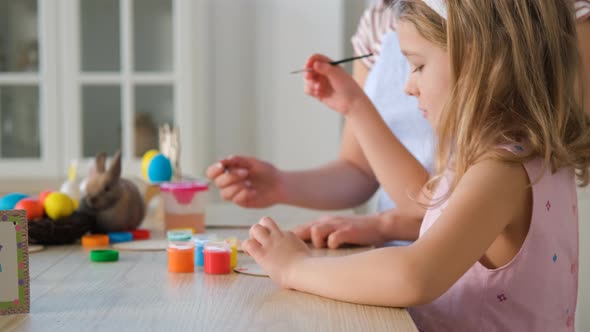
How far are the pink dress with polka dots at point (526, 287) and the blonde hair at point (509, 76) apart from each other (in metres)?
0.05

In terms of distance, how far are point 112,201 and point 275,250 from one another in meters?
0.48

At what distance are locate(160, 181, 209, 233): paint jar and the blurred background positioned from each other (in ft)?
4.05

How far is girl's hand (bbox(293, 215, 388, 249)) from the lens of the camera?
1.22 m

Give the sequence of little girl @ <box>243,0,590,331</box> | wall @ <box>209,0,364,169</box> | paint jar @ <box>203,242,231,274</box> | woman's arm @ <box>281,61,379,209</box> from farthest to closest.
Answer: wall @ <box>209,0,364,169</box> → woman's arm @ <box>281,61,379,209</box> → paint jar @ <box>203,242,231,274</box> → little girl @ <box>243,0,590,331</box>

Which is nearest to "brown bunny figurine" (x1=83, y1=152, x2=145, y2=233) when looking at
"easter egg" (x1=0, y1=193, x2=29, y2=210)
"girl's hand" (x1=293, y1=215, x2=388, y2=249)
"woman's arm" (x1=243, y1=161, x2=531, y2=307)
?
"easter egg" (x1=0, y1=193, x2=29, y2=210)

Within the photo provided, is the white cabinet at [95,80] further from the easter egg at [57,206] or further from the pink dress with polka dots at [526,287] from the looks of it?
the pink dress with polka dots at [526,287]

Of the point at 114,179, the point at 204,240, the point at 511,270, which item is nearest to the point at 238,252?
the point at 204,240

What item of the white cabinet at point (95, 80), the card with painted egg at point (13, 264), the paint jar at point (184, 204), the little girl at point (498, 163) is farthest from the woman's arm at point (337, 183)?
the white cabinet at point (95, 80)

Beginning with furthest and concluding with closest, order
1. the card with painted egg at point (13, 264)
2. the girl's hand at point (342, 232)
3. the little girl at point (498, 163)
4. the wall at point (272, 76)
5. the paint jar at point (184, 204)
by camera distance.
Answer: the wall at point (272, 76)
the paint jar at point (184, 204)
the girl's hand at point (342, 232)
the little girl at point (498, 163)
the card with painted egg at point (13, 264)

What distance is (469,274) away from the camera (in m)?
1.00

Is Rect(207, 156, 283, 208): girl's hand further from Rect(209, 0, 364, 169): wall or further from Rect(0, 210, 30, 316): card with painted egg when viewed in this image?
Rect(209, 0, 364, 169): wall

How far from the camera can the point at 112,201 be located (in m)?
1.37

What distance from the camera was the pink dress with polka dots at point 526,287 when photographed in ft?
3.18

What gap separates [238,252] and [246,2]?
1.64 m
